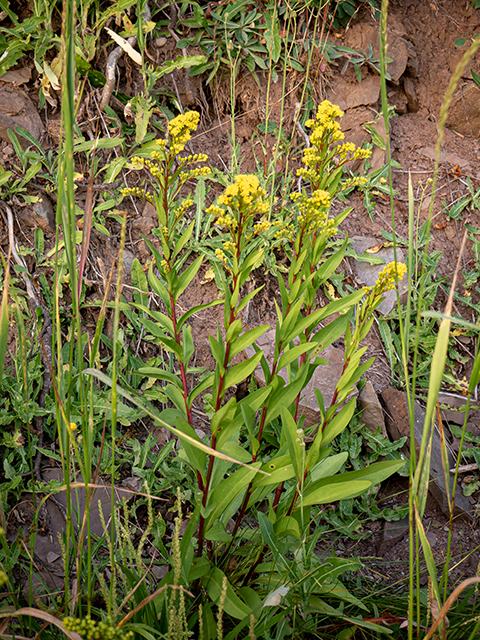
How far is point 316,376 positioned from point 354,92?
6.98 ft

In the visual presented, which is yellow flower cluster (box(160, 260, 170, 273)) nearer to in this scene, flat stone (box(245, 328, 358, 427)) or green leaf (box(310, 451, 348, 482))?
green leaf (box(310, 451, 348, 482))

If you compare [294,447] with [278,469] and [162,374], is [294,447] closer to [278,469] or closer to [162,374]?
[278,469]

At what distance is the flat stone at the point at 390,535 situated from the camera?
80.9 inches

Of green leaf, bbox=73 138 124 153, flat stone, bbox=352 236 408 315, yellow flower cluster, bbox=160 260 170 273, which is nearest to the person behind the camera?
yellow flower cluster, bbox=160 260 170 273

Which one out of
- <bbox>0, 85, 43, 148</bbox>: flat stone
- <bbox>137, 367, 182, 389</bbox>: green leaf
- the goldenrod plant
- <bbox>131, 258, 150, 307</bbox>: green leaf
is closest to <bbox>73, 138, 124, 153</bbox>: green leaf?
<bbox>0, 85, 43, 148</bbox>: flat stone

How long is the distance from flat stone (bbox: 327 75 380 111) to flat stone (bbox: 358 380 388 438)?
209cm

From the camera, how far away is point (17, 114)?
2.60 m

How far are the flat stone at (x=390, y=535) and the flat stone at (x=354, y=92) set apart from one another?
2670mm

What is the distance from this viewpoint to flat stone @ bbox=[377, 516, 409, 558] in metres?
2.05

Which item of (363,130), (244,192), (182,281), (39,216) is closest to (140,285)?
(39,216)

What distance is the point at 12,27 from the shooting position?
2.63 meters

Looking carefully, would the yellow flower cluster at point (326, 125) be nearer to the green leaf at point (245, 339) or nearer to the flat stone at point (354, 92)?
the green leaf at point (245, 339)

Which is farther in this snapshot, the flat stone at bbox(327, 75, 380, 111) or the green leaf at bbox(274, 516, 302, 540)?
the flat stone at bbox(327, 75, 380, 111)

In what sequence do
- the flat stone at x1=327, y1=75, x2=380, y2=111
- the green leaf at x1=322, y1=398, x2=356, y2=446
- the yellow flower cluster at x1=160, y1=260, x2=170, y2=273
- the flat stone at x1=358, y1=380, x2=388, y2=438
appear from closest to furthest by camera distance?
1. the green leaf at x1=322, y1=398, x2=356, y2=446
2. the yellow flower cluster at x1=160, y1=260, x2=170, y2=273
3. the flat stone at x1=358, y1=380, x2=388, y2=438
4. the flat stone at x1=327, y1=75, x2=380, y2=111
